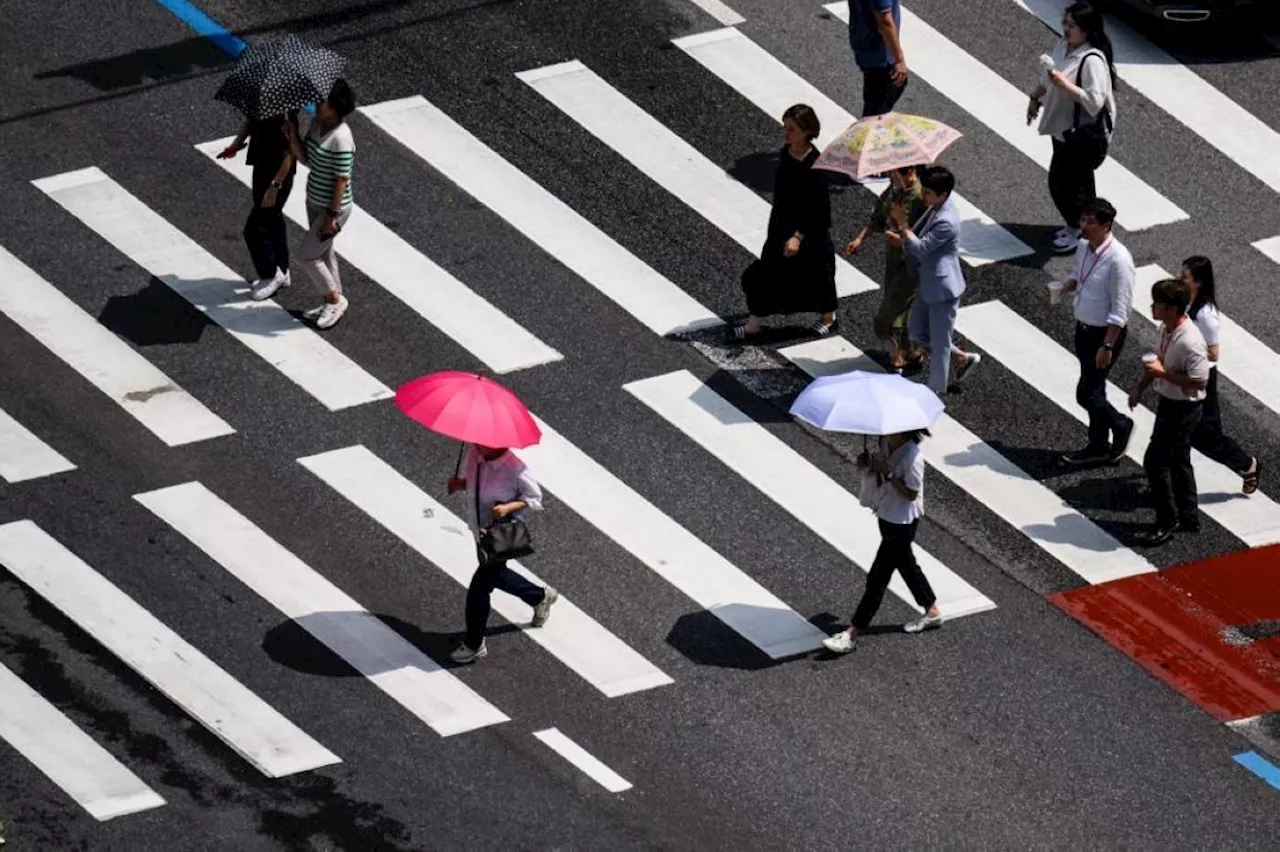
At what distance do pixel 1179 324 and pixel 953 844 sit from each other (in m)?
4.02

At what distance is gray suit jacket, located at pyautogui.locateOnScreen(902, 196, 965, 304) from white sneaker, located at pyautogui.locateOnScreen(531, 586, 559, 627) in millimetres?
3633

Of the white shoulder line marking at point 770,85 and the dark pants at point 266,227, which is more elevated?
the white shoulder line marking at point 770,85

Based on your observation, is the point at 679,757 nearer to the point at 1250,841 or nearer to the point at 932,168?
the point at 1250,841

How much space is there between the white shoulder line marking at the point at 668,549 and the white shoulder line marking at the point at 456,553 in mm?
677

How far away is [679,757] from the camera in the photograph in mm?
14656

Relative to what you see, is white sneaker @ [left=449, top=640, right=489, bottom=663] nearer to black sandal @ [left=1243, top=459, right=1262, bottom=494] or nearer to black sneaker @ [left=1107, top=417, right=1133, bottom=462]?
black sneaker @ [left=1107, top=417, right=1133, bottom=462]

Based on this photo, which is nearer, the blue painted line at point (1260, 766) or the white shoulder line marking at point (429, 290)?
the blue painted line at point (1260, 766)

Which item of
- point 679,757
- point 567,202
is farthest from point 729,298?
point 679,757

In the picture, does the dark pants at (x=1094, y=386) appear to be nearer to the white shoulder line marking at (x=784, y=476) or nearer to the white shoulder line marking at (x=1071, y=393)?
the white shoulder line marking at (x=1071, y=393)

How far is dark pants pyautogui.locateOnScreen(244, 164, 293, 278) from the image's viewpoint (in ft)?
59.3

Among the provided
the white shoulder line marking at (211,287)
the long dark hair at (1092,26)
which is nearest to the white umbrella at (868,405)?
the white shoulder line marking at (211,287)

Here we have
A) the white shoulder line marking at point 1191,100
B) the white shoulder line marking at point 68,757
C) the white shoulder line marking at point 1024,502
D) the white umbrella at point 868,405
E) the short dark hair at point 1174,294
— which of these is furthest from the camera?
the white shoulder line marking at point 1191,100

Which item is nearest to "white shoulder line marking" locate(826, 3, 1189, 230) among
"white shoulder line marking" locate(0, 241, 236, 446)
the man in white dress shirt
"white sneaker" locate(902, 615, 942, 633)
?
the man in white dress shirt

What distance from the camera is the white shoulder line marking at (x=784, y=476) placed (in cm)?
1639
